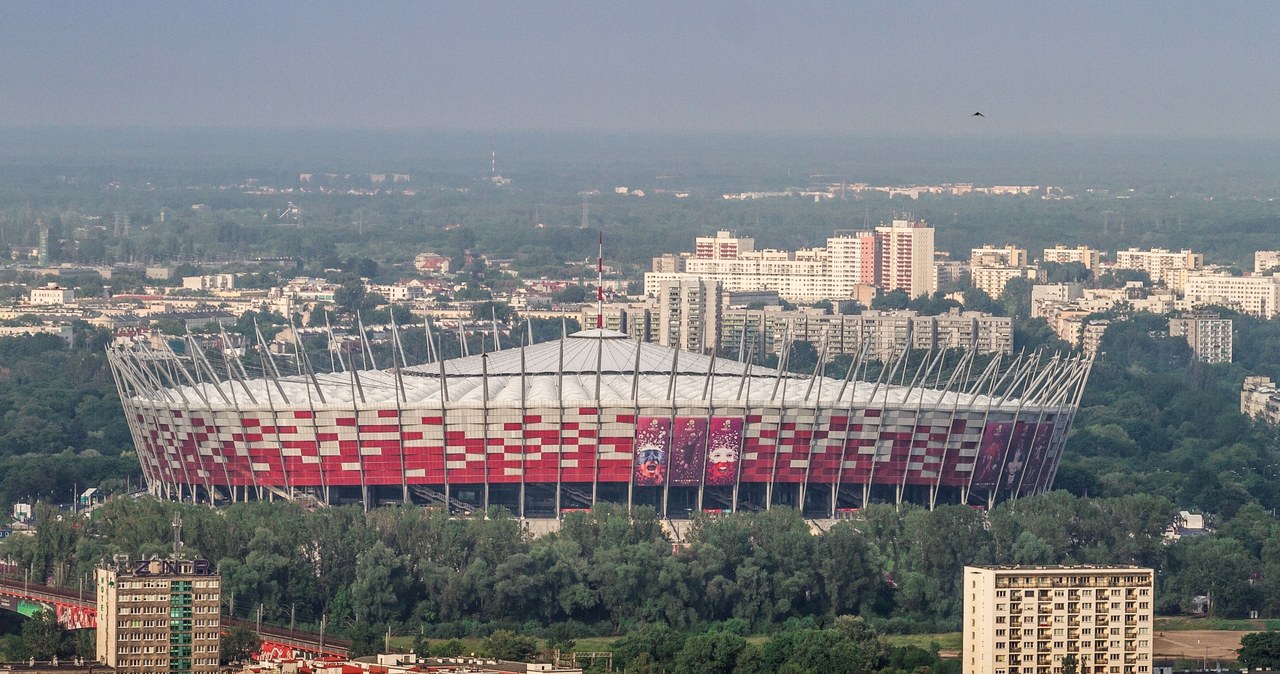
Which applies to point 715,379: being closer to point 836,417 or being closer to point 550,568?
point 836,417

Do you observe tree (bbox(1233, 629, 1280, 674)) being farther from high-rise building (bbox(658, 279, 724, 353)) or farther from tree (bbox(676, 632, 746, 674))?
high-rise building (bbox(658, 279, 724, 353))

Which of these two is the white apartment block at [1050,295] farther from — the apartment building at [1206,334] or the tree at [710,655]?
the tree at [710,655]

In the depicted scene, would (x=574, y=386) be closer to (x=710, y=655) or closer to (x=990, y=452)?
(x=990, y=452)

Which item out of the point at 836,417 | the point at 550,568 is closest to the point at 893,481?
the point at 836,417

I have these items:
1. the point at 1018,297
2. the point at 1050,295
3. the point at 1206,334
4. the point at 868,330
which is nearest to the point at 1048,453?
the point at 868,330

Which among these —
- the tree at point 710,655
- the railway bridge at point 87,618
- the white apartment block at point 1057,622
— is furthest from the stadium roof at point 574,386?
the white apartment block at point 1057,622

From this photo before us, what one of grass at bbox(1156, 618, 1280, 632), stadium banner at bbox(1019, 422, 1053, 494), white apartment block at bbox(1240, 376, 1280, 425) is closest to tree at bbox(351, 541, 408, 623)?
grass at bbox(1156, 618, 1280, 632)

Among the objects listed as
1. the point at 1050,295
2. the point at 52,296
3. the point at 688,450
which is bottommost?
the point at 52,296
